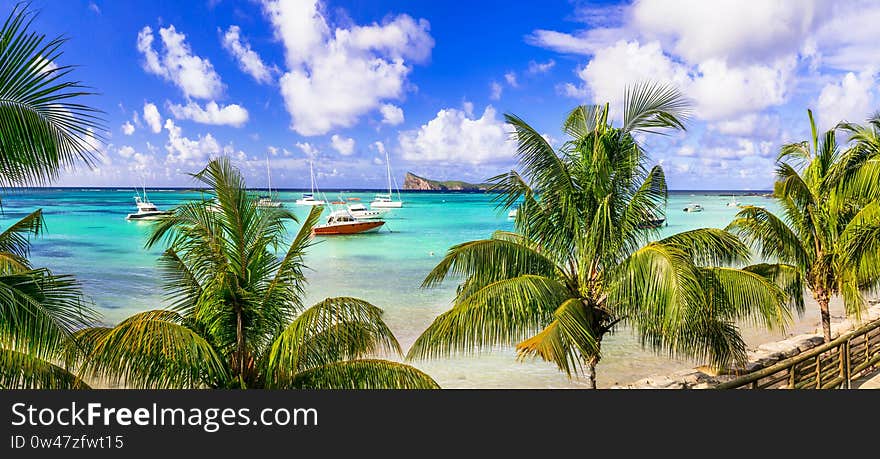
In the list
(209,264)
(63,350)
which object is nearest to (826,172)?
(209,264)

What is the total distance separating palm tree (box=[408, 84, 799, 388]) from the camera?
235 inches

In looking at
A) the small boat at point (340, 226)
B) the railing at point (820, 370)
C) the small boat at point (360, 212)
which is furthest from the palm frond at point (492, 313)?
the small boat at point (360, 212)

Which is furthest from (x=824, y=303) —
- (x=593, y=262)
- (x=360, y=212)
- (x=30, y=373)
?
(x=360, y=212)

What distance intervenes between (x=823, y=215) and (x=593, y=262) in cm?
463

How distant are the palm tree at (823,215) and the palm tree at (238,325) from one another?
650 centimetres

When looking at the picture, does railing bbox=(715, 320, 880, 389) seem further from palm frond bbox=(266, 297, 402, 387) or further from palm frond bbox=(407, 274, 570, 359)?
palm frond bbox=(266, 297, 402, 387)

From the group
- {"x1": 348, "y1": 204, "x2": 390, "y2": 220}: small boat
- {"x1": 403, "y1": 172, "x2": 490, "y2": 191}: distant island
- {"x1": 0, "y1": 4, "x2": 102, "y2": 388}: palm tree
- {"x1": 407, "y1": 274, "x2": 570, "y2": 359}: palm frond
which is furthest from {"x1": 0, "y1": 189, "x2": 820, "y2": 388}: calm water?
{"x1": 403, "y1": 172, "x2": 490, "y2": 191}: distant island

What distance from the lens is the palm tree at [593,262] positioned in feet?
19.6

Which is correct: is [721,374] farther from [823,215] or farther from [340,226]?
[340,226]

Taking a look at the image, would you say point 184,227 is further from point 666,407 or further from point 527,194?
point 666,407

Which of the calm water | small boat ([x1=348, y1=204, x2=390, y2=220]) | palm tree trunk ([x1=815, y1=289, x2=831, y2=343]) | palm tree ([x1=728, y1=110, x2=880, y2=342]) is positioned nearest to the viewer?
palm tree ([x1=728, y1=110, x2=880, y2=342])

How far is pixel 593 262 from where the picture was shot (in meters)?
Answer: 6.82

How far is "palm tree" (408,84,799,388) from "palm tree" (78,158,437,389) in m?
0.77

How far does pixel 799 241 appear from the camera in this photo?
8.92 m
